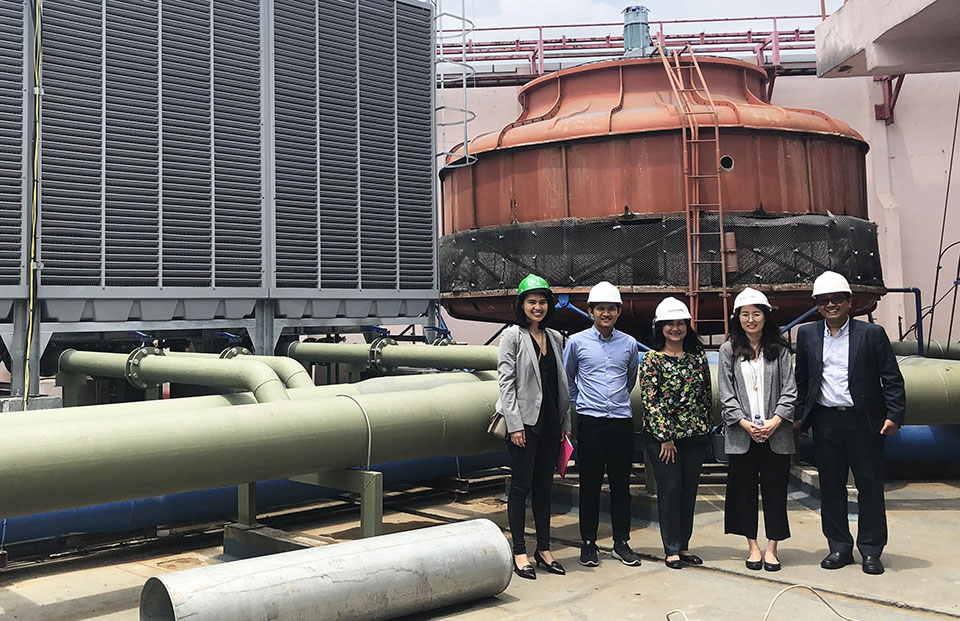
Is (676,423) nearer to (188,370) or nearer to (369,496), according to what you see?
(369,496)

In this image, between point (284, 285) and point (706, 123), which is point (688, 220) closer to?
point (706, 123)

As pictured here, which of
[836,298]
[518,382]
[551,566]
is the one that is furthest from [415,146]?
Result: [551,566]

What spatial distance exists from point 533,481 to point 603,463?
50 centimetres

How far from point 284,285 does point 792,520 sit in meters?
5.57

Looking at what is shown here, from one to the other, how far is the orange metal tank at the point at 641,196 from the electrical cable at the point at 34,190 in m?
5.54

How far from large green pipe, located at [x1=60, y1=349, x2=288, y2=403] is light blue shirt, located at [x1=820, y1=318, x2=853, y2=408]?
11.9 ft

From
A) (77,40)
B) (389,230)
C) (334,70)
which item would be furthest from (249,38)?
(389,230)

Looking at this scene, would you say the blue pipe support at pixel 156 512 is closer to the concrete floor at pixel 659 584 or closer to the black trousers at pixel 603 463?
the concrete floor at pixel 659 584

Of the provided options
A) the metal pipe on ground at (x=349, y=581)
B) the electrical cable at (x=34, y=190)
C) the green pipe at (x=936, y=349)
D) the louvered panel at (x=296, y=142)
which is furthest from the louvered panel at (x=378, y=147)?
the green pipe at (x=936, y=349)

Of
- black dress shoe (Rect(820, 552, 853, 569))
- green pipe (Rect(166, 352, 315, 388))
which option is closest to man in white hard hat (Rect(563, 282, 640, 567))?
black dress shoe (Rect(820, 552, 853, 569))

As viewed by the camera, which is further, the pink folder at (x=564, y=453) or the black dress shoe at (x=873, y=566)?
the pink folder at (x=564, y=453)

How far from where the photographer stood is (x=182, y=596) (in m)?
3.92

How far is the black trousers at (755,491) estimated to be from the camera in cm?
566

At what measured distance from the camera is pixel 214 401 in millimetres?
6430
